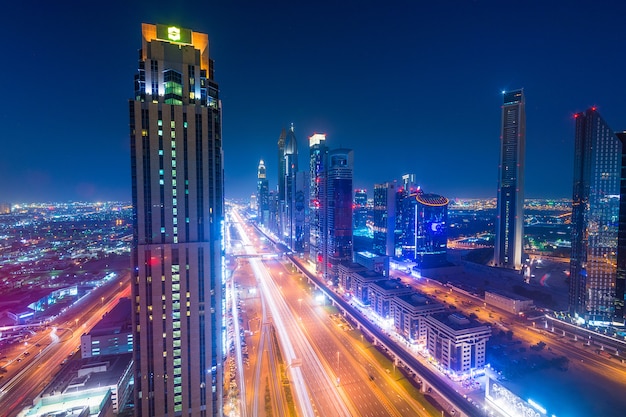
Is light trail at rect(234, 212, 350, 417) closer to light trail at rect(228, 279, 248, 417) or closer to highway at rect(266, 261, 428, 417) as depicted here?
highway at rect(266, 261, 428, 417)

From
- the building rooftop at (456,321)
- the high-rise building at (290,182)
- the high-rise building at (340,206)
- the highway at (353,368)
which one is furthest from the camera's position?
the high-rise building at (290,182)

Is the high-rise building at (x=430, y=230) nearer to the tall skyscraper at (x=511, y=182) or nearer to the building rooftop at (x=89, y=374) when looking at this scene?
the tall skyscraper at (x=511, y=182)

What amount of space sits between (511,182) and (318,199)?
3431 inches

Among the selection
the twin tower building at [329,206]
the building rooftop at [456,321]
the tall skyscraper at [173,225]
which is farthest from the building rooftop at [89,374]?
the twin tower building at [329,206]

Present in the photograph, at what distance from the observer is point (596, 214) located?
238 ft

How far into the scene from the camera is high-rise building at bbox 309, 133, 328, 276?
5012 inches

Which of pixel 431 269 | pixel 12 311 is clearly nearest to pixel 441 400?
pixel 431 269

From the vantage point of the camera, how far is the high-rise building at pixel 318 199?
127 meters

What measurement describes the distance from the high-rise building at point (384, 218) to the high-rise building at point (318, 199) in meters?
36.8

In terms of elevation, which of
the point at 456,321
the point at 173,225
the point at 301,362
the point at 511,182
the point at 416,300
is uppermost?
the point at 511,182

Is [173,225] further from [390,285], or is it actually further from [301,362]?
[390,285]

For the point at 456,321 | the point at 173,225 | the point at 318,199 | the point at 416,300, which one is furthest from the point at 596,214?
the point at 173,225

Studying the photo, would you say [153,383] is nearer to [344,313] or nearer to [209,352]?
[209,352]

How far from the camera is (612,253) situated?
70.6m
